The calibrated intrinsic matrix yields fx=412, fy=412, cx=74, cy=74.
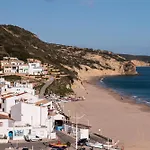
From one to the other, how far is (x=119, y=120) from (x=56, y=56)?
74.6 m

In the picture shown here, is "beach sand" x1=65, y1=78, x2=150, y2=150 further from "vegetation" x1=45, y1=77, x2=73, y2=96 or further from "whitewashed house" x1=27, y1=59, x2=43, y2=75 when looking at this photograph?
"whitewashed house" x1=27, y1=59, x2=43, y2=75

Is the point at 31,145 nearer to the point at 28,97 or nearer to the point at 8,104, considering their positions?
the point at 8,104

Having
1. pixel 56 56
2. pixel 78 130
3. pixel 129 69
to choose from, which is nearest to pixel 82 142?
pixel 78 130

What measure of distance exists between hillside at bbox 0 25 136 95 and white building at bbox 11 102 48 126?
37.3 meters

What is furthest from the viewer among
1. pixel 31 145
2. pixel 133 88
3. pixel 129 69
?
pixel 129 69

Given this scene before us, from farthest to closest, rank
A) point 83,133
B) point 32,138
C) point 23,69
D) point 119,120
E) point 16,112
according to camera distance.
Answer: point 23,69, point 119,120, point 16,112, point 83,133, point 32,138

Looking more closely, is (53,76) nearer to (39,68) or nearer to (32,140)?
(39,68)

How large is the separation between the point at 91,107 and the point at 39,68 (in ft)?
80.9

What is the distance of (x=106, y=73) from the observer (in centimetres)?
13500

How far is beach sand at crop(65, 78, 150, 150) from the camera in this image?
29.3m

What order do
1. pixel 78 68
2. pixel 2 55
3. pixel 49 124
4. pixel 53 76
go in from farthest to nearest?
pixel 78 68, pixel 2 55, pixel 53 76, pixel 49 124

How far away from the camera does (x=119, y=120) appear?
37406 millimetres

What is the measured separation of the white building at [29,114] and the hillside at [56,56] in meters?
37.3

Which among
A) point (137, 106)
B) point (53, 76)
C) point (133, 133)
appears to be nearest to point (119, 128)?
point (133, 133)
